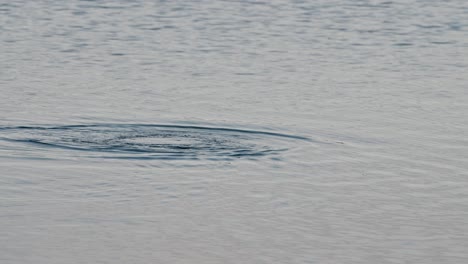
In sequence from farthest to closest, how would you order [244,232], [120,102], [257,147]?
[120,102], [257,147], [244,232]

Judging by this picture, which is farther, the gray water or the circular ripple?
the circular ripple

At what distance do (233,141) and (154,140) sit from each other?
0.69 meters

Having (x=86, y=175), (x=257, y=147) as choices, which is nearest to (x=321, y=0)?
(x=257, y=147)

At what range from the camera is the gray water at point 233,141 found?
8.98 metres

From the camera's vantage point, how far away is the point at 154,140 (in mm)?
12047

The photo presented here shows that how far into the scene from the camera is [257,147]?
1187 cm

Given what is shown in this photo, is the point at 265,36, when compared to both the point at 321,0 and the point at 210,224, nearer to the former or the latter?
the point at 321,0

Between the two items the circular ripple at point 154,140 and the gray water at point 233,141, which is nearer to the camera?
the gray water at point 233,141

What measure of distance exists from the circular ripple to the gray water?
0.03 meters

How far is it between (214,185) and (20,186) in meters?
1.45

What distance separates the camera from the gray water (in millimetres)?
8977

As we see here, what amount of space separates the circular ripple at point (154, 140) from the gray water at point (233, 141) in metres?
0.03

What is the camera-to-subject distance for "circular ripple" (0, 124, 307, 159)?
11625mm

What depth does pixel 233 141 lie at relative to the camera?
476 inches
